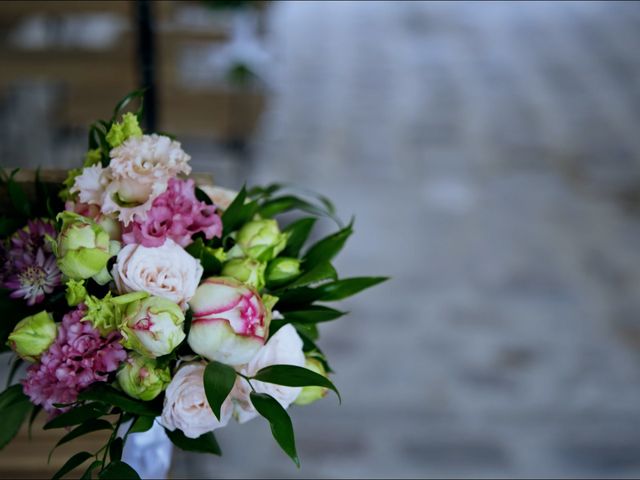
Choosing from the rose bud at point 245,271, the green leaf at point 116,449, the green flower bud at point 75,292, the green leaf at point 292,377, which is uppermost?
the rose bud at point 245,271

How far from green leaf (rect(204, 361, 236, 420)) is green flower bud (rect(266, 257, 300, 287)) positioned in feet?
0.43

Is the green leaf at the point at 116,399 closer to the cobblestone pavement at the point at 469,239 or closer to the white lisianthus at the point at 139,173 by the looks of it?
the white lisianthus at the point at 139,173

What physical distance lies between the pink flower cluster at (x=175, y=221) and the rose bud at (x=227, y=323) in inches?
2.2

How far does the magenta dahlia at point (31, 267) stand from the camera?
2.70ft

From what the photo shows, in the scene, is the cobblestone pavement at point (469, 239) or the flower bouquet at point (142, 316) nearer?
the flower bouquet at point (142, 316)

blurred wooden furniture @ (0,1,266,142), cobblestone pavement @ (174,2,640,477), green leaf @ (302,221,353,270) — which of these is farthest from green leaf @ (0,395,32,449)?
blurred wooden furniture @ (0,1,266,142)

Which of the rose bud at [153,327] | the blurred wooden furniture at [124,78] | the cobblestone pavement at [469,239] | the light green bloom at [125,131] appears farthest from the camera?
the blurred wooden furniture at [124,78]

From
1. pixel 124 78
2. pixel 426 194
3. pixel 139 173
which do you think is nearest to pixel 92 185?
pixel 139 173

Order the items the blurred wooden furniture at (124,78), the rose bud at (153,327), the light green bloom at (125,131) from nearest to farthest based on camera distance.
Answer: the rose bud at (153,327) → the light green bloom at (125,131) → the blurred wooden furniture at (124,78)

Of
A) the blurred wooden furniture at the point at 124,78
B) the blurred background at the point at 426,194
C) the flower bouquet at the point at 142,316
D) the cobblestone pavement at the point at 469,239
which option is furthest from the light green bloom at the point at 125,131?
the blurred wooden furniture at the point at 124,78

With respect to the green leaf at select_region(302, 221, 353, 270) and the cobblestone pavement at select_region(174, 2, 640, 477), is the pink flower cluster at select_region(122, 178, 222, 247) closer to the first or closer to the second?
the green leaf at select_region(302, 221, 353, 270)

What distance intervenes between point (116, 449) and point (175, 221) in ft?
0.67

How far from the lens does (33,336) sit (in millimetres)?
783

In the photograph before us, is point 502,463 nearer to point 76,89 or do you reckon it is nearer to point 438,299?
point 438,299
